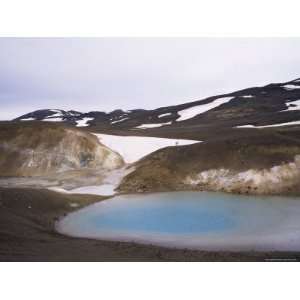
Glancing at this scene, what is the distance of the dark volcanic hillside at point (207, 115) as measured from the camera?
23.8 metres

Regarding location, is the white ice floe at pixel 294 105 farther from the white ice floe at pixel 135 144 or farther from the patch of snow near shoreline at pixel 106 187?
the patch of snow near shoreline at pixel 106 187

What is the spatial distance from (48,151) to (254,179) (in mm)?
12937

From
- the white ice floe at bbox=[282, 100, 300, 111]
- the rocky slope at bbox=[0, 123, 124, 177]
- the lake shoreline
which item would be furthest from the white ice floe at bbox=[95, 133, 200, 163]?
the lake shoreline

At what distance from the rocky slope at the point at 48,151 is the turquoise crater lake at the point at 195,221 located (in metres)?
5.81

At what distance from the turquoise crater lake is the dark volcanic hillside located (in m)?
6.74

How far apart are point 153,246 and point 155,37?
7204 mm

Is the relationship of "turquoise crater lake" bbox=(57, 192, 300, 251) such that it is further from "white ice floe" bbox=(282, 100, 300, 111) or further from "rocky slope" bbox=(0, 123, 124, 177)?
"white ice floe" bbox=(282, 100, 300, 111)

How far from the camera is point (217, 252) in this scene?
11.1m

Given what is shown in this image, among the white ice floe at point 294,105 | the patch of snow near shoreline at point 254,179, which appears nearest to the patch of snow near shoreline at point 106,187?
the patch of snow near shoreline at point 254,179

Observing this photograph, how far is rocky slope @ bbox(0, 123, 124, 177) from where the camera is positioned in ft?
69.1

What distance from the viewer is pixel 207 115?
3925cm

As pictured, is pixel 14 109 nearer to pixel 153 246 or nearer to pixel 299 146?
pixel 153 246

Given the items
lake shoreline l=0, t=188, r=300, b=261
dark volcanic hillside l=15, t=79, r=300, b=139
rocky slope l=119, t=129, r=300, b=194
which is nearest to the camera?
lake shoreline l=0, t=188, r=300, b=261
